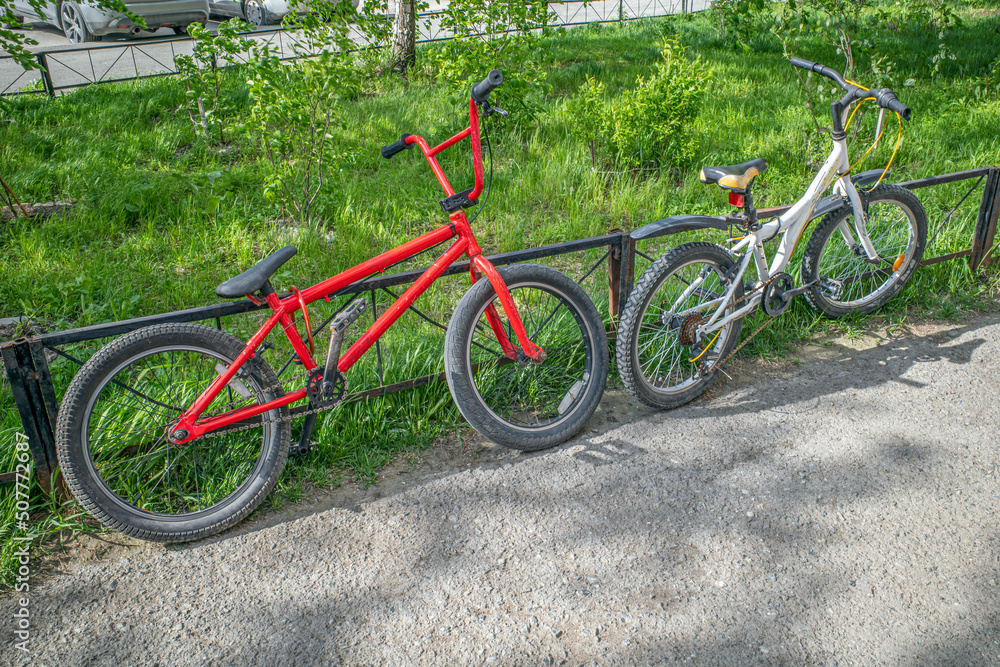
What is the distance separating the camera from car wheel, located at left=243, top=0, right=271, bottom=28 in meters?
17.8

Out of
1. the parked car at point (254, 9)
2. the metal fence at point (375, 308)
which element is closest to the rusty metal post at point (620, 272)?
the metal fence at point (375, 308)

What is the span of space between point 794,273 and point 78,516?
412cm

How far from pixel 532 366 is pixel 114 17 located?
14.7 m

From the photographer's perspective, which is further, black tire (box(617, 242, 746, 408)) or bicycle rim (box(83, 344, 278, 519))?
black tire (box(617, 242, 746, 408))

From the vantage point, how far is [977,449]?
3480 mm

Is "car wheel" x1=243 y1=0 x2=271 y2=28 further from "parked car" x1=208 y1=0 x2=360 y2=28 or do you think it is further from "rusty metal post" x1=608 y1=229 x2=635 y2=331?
"rusty metal post" x1=608 y1=229 x2=635 y2=331

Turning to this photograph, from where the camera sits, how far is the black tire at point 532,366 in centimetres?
326

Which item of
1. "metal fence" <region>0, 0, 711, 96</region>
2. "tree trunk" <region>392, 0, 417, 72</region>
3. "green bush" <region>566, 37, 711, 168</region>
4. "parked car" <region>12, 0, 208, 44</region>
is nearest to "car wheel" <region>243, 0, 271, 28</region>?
"parked car" <region>12, 0, 208, 44</region>

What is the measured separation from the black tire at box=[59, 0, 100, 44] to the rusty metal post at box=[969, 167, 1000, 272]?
632 inches

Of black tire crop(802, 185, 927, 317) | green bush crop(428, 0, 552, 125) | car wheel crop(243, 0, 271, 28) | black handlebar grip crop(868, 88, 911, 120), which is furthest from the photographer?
car wheel crop(243, 0, 271, 28)

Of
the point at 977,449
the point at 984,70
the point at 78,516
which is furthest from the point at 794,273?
the point at 984,70

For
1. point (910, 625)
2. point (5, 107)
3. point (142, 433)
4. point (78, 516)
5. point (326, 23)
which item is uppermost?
point (326, 23)

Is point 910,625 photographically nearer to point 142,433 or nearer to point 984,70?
point 142,433

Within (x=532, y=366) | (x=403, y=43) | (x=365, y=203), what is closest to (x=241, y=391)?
(x=532, y=366)
